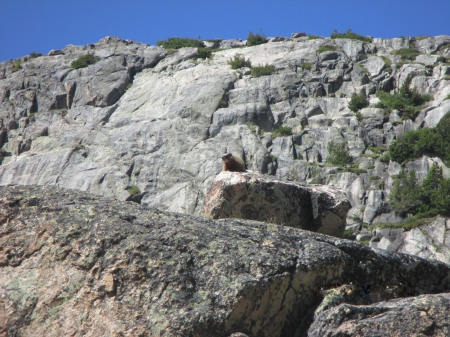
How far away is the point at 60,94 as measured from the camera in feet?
214

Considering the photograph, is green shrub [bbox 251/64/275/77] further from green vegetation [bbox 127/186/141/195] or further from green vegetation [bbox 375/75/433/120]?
green vegetation [bbox 127/186/141/195]


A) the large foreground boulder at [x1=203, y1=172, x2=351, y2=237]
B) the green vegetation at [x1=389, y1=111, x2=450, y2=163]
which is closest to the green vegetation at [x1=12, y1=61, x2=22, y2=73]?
the green vegetation at [x1=389, y1=111, x2=450, y2=163]

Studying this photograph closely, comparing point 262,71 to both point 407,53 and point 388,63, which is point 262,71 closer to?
point 388,63

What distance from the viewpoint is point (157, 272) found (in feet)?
23.1

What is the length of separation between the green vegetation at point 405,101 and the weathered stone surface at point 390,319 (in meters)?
50.9

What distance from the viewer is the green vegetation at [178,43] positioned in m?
71.4

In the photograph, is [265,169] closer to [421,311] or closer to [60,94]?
[60,94]

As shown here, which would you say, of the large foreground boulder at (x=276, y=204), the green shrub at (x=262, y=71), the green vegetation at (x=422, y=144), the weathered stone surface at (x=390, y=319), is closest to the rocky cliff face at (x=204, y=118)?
the green shrub at (x=262, y=71)

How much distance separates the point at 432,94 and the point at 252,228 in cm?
5344

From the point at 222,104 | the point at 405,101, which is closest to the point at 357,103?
the point at 405,101

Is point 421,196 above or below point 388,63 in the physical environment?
below

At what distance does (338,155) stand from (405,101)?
9.99m

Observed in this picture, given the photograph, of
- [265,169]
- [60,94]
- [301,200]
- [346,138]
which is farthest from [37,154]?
[301,200]

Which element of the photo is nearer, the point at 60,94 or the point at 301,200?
the point at 301,200
